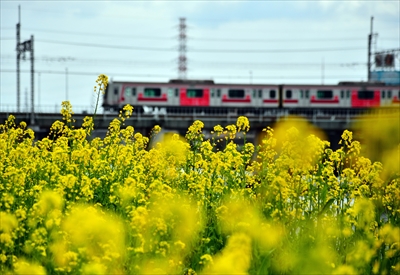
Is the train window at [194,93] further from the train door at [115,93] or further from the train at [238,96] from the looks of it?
the train door at [115,93]

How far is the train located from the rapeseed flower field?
29.1 m

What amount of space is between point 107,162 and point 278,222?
235 centimetres

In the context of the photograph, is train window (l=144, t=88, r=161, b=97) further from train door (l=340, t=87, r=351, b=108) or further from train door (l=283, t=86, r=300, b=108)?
train door (l=340, t=87, r=351, b=108)

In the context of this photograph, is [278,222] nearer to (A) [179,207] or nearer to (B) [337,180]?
(A) [179,207]

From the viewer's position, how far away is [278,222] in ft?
17.2

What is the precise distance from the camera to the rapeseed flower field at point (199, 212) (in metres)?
Answer: 4.02

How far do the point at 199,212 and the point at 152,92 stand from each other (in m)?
31.5

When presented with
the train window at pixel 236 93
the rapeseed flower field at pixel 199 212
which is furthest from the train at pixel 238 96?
the rapeseed flower field at pixel 199 212

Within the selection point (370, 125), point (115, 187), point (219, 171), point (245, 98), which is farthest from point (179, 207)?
point (245, 98)

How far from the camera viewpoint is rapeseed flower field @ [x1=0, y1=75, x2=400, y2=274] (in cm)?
402

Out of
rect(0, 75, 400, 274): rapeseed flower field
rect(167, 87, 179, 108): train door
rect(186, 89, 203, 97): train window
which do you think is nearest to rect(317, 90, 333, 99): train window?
rect(186, 89, 203, 97): train window

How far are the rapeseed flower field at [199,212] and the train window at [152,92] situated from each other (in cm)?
2905

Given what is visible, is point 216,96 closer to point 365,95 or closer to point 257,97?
point 257,97

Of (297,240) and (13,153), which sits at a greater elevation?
(13,153)
